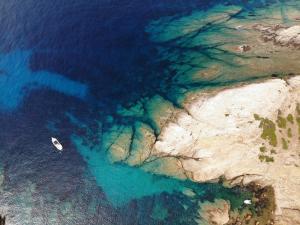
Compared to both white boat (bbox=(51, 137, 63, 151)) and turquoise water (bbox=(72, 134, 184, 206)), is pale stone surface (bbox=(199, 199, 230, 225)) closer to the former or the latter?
turquoise water (bbox=(72, 134, 184, 206))

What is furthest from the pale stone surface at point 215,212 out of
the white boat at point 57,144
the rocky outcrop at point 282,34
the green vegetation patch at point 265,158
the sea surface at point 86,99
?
the rocky outcrop at point 282,34

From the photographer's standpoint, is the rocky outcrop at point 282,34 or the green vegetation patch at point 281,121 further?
the rocky outcrop at point 282,34

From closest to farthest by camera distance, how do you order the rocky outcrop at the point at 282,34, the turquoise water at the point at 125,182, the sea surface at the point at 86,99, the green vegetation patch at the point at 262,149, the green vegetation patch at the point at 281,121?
the sea surface at the point at 86,99 → the green vegetation patch at the point at 262,149 → the turquoise water at the point at 125,182 → the green vegetation patch at the point at 281,121 → the rocky outcrop at the point at 282,34

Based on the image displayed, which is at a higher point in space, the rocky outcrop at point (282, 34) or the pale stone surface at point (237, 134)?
the rocky outcrop at point (282, 34)

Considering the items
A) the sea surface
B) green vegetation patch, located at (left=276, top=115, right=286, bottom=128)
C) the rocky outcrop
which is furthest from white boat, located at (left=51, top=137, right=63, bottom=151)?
the rocky outcrop

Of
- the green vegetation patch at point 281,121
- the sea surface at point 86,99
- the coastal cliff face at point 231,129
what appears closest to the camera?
the coastal cliff face at point 231,129

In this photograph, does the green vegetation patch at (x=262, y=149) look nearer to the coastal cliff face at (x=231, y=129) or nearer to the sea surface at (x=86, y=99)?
the coastal cliff face at (x=231, y=129)
